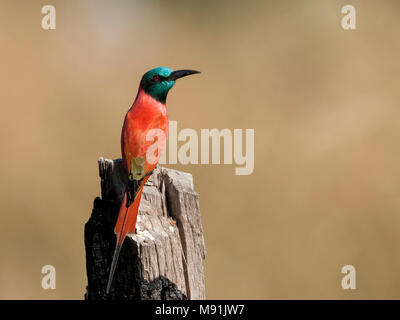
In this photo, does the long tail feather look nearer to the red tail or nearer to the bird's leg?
the red tail

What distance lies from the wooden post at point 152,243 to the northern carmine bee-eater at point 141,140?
0.25 feet

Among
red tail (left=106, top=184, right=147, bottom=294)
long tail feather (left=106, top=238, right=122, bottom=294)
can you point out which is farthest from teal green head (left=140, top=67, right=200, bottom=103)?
long tail feather (left=106, top=238, right=122, bottom=294)

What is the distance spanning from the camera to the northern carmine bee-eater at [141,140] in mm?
2551

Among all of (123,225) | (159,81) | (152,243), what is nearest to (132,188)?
(123,225)

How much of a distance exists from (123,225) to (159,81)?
1.13 m

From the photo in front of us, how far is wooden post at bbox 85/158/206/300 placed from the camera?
8.05 feet

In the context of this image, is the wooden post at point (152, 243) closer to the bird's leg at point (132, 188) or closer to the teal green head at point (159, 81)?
the bird's leg at point (132, 188)

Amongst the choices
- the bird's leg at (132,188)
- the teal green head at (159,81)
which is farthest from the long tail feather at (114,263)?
the teal green head at (159,81)

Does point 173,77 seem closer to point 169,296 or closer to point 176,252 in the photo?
point 176,252

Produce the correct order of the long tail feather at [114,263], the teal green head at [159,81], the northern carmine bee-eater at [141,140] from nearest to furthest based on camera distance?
the long tail feather at [114,263]
the northern carmine bee-eater at [141,140]
the teal green head at [159,81]

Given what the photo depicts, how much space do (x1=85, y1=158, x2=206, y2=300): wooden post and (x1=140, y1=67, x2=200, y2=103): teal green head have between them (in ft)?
1.91
